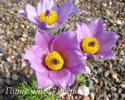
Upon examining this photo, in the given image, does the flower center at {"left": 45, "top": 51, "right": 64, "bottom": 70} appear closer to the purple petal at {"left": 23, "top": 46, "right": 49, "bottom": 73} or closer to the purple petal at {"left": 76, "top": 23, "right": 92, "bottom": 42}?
the purple petal at {"left": 23, "top": 46, "right": 49, "bottom": 73}

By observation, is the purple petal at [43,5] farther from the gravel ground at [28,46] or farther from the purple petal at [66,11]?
the gravel ground at [28,46]

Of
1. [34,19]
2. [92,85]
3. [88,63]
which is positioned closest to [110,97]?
[92,85]

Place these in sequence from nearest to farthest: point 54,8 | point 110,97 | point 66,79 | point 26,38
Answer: point 66,79
point 54,8
point 110,97
point 26,38

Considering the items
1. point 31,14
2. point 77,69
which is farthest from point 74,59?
point 31,14

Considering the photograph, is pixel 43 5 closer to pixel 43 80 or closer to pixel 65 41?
pixel 65 41

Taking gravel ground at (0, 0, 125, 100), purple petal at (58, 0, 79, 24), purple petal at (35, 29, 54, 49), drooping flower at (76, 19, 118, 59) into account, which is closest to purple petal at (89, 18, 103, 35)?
drooping flower at (76, 19, 118, 59)

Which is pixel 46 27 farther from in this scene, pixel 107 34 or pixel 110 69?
pixel 110 69
